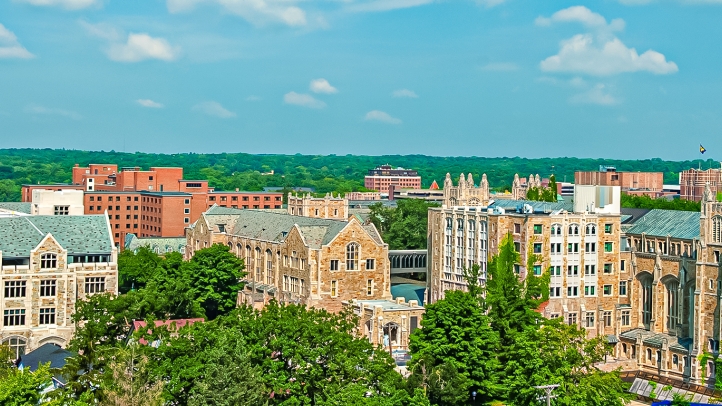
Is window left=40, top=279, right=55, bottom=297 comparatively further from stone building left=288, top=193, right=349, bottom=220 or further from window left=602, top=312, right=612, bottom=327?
window left=602, top=312, right=612, bottom=327

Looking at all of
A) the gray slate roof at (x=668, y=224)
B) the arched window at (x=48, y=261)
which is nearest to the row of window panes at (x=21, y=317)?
the arched window at (x=48, y=261)

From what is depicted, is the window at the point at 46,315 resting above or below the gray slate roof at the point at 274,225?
below

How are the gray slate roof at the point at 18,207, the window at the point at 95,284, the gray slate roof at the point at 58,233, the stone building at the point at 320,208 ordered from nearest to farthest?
the gray slate roof at the point at 58,233
the window at the point at 95,284
the gray slate roof at the point at 18,207
the stone building at the point at 320,208

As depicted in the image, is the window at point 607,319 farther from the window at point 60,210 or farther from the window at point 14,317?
the window at point 60,210

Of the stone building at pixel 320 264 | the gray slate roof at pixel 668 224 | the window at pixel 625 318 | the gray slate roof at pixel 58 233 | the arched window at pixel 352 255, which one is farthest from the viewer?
the arched window at pixel 352 255

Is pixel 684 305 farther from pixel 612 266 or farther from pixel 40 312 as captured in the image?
pixel 40 312

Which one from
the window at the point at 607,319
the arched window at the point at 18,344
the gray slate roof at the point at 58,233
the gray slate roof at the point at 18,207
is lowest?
the arched window at the point at 18,344

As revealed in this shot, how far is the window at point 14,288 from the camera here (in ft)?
346

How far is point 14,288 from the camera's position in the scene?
347 feet

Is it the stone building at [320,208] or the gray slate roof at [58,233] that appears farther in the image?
the stone building at [320,208]

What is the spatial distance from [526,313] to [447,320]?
7.53 m

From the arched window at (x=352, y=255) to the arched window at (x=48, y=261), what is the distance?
102ft

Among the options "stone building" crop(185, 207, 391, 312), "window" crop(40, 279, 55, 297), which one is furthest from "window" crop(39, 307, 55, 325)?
"stone building" crop(185, 207, 391, 312)

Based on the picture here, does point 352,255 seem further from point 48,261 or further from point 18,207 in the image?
point 18,207
